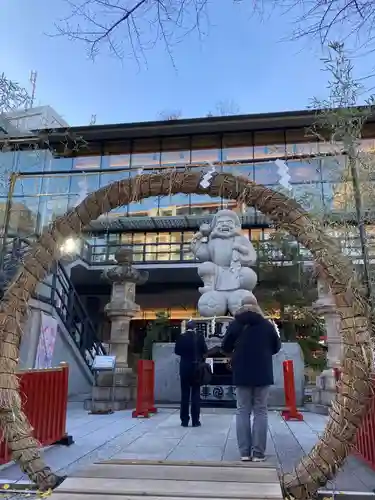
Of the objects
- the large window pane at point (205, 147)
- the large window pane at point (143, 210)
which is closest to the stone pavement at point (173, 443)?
the large window pane at point (143, 210)

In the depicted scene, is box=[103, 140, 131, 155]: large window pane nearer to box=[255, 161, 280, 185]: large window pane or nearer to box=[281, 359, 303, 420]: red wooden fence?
box=[255, 161, 280, 185]: large window pane

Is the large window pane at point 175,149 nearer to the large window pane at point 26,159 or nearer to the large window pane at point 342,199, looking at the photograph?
the large window pane at point 26,159

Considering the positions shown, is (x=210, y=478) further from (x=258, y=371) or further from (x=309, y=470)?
(x=258, y=371)

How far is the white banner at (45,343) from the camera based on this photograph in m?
7.61

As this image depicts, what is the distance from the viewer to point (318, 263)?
2.73 metres

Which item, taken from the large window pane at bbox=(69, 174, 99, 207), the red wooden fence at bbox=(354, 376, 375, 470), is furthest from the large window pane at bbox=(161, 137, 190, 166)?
the red wooden fence at bbox=(354, 376, 375, 470)

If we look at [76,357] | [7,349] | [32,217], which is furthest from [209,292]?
[7,349]

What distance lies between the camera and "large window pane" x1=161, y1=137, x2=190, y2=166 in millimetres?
16641

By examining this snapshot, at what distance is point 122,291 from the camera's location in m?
9.67

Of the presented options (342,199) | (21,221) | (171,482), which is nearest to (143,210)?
(21,221)

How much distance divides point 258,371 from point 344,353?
1483mm

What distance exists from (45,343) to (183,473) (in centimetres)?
597

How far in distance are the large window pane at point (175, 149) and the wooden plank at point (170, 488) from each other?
15.1 meters

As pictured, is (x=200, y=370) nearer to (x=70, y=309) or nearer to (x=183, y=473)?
(x=183, y=473)
